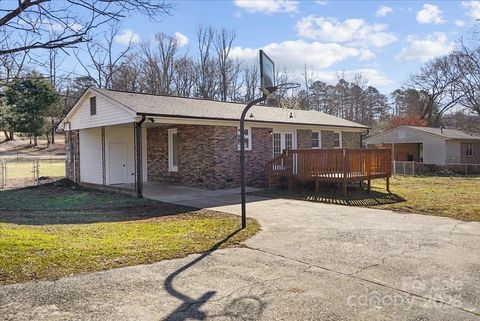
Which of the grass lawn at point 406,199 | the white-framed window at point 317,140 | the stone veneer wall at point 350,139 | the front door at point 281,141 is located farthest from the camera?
the stone veneer wall at point 350,139

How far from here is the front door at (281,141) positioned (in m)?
18.3

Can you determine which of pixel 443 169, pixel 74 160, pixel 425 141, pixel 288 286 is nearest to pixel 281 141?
pixel 74 160

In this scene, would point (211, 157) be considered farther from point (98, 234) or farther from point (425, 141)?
point (425, 141)

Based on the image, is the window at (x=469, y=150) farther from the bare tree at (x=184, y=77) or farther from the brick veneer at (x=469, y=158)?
the bare tree at (x=184, y=77)

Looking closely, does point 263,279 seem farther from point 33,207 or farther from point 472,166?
point 472,166

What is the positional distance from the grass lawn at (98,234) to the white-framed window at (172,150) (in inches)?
159

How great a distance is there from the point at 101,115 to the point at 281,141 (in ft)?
26.3

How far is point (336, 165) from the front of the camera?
45.1 ft

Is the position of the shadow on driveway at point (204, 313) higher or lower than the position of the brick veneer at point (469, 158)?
lower

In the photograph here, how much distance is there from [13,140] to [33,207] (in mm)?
54326

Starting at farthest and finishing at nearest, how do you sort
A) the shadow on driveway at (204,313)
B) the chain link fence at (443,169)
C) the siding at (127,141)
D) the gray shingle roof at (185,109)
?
the chain link fence at (443,169) < the siding at (127,141) < the gray shingle roof at (185,109) < the shadow on driveway at (204,313)

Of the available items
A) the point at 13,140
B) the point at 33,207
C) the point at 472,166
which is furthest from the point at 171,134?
the point at 13,140

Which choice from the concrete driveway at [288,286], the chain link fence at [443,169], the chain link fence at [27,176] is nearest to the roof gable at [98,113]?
the chain link fence at [27,176]

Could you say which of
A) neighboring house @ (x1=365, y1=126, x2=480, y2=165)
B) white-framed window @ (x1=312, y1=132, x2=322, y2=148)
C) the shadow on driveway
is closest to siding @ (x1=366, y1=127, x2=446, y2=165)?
neighboring house @ (x1=365, y1=126, x2=480, y2=165)
